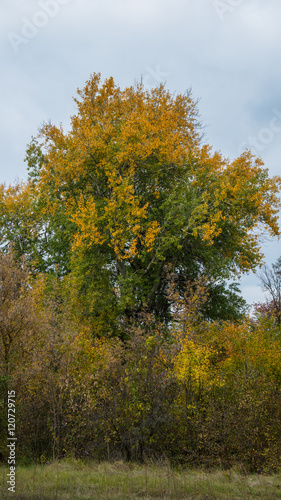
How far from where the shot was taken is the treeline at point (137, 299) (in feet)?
36.0

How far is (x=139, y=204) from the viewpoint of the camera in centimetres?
2066

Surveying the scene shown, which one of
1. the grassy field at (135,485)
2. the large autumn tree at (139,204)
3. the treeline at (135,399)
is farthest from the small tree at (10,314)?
the large autumn tree at (139,204)

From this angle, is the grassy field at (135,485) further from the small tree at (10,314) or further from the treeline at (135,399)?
the small tree at (10,314)

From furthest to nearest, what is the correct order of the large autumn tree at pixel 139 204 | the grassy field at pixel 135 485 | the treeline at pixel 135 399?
the large autumn tree at pixel 139 204 → the treeline at pixel 135 399 → the grassy field at pixel 135 485

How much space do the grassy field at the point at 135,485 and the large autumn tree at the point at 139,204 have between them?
890 cm

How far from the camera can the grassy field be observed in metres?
7.68

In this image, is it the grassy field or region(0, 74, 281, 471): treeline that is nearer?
the grassy field

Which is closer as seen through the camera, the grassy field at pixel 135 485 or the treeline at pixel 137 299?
the grassy field at pixel 135 485

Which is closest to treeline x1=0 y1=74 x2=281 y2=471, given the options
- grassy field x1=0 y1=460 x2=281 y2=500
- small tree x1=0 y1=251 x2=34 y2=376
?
small tree x1=0 y1=251 x2=34 y2=376

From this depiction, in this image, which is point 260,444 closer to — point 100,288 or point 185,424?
point 185,424

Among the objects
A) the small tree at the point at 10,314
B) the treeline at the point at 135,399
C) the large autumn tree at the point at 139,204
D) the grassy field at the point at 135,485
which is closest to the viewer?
the grassy field at the point at 135,485

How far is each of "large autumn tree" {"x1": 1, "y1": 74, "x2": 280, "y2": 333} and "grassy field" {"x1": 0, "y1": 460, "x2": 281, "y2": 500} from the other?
8899mm

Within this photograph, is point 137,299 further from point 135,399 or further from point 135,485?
point 135,485

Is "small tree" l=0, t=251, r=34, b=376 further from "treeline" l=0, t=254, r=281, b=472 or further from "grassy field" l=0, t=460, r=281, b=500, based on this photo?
"grassy field" l=0, t=460, r=281, b=500
